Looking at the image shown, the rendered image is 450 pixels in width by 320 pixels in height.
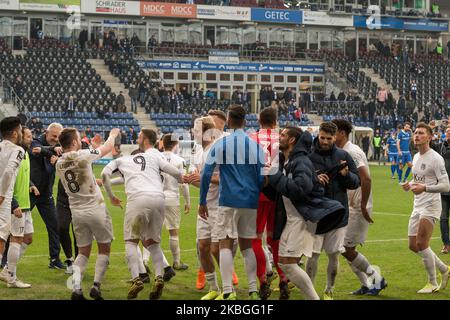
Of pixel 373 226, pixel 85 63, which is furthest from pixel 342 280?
pixel 85 63

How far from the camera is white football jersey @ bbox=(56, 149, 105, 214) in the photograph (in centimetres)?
1107

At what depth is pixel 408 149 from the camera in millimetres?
35406

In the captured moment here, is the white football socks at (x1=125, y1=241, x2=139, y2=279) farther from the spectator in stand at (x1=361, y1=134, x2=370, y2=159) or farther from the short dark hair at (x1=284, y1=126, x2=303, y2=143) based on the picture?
the spectator in stand at (x1=361, y1=134, x2=370, y2=159)

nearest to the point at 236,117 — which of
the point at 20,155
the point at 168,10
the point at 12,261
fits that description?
the point at 20,155

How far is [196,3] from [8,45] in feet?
45.6

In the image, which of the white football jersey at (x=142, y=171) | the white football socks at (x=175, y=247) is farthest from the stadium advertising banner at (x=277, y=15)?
the white football jersey at (x=142, y=171)

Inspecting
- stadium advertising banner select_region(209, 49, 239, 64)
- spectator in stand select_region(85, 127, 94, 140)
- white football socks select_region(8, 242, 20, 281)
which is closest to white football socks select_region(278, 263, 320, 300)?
white football socks select_region(8, 242, 20, 281)

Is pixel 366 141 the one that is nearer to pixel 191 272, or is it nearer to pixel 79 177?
pixel 191 272

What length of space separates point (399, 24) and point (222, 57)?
15674 millimetres

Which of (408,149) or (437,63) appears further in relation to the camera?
(437,63)

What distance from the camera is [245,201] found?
417 inches

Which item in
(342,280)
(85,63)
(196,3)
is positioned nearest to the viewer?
(342,280)

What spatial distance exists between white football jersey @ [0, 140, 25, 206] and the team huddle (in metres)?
0.01

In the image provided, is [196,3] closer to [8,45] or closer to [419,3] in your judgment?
[8,45]
